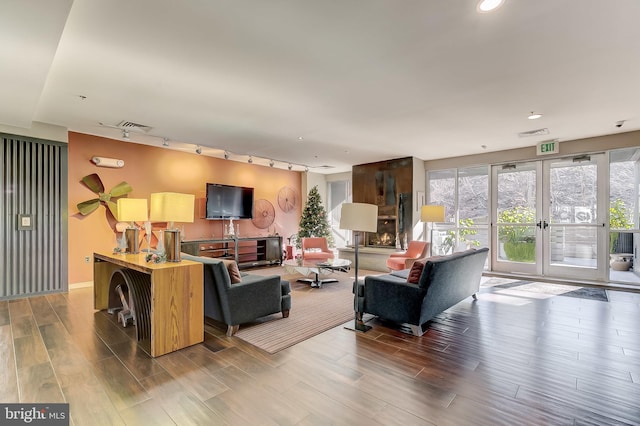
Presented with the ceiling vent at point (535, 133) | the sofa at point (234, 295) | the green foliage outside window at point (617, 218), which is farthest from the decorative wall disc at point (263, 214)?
the green foliage outside window at point (617, 218)

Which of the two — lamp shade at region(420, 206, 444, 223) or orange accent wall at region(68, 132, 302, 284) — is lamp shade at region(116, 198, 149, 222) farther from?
lamp shade at region(420, 206, 444, 223)

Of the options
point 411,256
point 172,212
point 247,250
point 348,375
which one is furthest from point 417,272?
point 247,250

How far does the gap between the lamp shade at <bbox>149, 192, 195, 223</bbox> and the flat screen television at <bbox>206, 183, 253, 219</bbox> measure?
12.4 feet

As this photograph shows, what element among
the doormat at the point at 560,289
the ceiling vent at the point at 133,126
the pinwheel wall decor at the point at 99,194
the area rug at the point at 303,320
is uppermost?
the ceiling vent at the point at 133,126

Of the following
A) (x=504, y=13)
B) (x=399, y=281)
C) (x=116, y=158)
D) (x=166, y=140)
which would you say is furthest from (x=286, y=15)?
(x=116, y=158)

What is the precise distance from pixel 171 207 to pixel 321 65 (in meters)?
2.02

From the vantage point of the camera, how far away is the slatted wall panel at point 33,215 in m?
4.49

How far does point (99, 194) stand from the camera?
5477 mm

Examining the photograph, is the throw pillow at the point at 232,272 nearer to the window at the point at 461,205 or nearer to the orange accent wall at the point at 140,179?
the orange accent wall at the point at 140,179

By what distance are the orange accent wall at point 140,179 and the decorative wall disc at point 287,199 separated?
0.27 meters

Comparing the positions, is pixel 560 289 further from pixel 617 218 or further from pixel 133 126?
pixel 133 126

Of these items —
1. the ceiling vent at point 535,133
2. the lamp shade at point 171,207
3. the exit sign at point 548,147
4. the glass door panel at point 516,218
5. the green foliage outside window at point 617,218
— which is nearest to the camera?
the lamp shade at point 171,207

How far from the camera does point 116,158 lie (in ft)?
18.7

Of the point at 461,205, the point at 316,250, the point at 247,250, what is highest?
the point at 461,205
